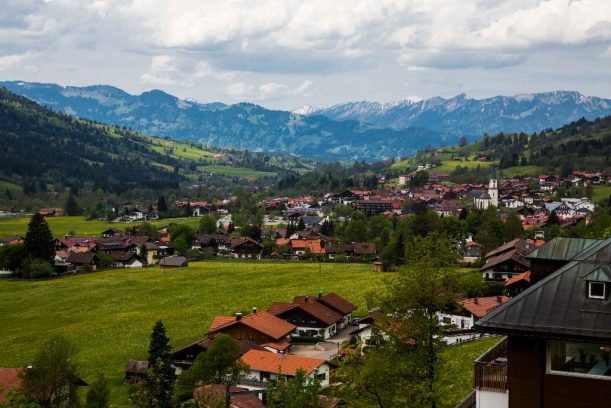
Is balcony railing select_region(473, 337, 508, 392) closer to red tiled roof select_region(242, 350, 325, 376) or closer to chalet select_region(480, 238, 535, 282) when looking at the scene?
red tiled roof select_region(242, 350, 325, 376)

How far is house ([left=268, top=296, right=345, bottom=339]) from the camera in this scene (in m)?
62.5

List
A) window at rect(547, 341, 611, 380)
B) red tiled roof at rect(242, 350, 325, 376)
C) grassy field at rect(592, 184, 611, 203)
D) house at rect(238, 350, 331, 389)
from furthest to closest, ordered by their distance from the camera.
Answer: grassy field at rect(592, 184, 611, 203) → red tiled roof at rect(242, 350, 325, 376) → house at rect(238, 350, 331, 389) → window at rect(547, 341, 611, 380)

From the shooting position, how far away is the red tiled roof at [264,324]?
5709 centimetres

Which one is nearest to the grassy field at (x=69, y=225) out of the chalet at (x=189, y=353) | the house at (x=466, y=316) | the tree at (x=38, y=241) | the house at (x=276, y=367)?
the tree at (x=38, y=241)

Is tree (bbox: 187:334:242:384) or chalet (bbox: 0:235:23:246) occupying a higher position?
tree (bbox: 187:334:242:384)

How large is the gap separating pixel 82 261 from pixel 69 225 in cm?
6766

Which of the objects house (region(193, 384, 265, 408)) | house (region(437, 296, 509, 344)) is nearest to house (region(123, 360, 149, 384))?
house (region(193, 384, 265, 408))

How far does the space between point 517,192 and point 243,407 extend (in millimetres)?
169654

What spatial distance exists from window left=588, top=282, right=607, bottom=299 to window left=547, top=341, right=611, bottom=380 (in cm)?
71

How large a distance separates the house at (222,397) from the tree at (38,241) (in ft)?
250

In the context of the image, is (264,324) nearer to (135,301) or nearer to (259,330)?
(259,330)

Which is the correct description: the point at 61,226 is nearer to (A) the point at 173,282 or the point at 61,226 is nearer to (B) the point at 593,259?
(A) the point at 173,282

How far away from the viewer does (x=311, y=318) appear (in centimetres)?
6306

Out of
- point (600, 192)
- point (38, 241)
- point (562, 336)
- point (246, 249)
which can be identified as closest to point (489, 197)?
point (600, 192)
